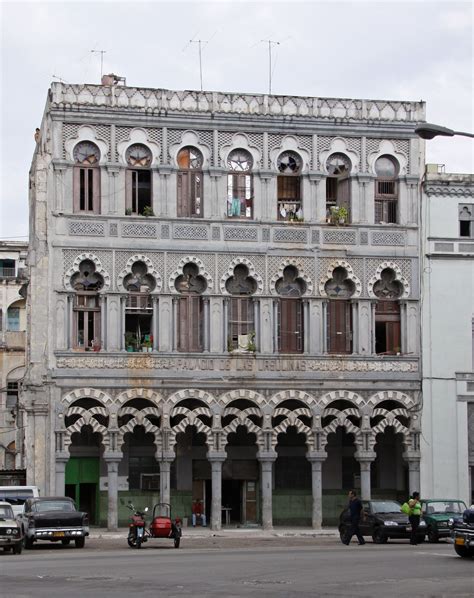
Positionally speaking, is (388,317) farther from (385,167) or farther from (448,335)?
(385,167)

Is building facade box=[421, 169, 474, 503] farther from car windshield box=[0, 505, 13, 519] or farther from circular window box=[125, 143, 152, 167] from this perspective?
car windshield box=[0, 505, 13, 519]

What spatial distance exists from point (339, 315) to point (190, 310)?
5.58 meters

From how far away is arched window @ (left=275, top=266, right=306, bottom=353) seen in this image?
5141 cm

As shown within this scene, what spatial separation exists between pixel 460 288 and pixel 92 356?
550 inches

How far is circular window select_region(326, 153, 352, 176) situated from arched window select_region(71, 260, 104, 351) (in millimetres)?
9651

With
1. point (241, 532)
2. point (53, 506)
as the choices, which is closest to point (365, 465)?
point (241, 532)

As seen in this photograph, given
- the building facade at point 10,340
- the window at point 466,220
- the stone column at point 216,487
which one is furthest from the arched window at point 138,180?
the building facade at point 10,340

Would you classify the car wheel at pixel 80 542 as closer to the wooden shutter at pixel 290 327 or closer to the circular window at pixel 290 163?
the wooden shutter at pixel 290 327

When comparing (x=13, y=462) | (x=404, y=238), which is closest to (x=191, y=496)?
(x=404, y=238)

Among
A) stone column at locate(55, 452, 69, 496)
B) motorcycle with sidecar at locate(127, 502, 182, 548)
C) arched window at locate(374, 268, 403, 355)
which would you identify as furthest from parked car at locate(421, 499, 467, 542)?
stone column at locate(55, 452, 69, 496)

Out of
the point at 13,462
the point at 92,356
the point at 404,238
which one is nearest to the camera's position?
the point at 92,356

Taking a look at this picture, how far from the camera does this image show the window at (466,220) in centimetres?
5270

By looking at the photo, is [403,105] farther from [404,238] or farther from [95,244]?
[95,244]

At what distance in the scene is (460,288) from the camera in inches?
2066
